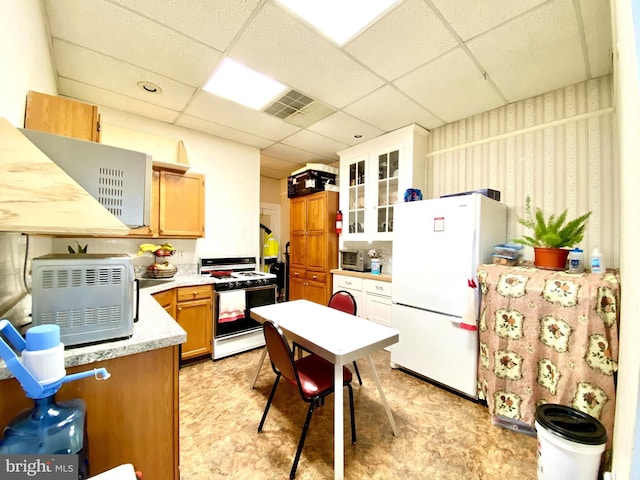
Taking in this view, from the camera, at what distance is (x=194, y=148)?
3.37 m

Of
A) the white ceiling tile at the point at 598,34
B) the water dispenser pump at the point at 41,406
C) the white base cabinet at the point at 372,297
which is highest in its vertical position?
the white ceiling tile at the point at 598,34

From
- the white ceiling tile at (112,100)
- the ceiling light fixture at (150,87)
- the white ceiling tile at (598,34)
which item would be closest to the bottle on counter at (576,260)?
the white ceiling tile at (598,34)

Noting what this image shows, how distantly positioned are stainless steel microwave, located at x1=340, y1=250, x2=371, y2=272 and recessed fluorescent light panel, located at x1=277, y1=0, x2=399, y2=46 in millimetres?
2494

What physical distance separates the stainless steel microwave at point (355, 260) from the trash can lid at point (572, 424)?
7.54 ft

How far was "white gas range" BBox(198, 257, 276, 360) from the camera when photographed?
2825mm

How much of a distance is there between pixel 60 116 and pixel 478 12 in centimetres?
257

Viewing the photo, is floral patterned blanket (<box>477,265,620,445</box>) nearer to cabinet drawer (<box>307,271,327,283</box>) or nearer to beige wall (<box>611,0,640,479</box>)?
beige wall (<box>611,0,640,479</box>)

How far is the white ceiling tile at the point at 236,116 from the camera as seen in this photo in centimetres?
265

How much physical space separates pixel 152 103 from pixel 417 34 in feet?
8.30

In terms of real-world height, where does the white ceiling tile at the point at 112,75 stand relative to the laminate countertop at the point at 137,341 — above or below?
above

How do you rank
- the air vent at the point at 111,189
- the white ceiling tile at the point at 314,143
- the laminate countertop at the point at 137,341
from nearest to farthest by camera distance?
the laminate countertop at the point at 137,341 → the air vent at the point at 111,189 → the white ceiling tile at the point at 314,143

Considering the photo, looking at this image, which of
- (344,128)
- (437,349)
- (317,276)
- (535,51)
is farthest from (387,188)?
(437,349)

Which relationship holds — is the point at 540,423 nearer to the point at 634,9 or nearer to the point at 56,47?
the point at 634,9

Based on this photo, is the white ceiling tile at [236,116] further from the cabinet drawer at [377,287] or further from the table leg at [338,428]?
the table leg at [338,428]
